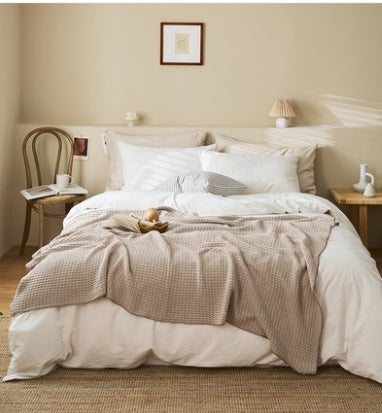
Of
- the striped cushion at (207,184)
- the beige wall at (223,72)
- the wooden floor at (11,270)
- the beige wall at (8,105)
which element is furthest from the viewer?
the beige wall at (223,72)

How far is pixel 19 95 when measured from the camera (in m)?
5.05

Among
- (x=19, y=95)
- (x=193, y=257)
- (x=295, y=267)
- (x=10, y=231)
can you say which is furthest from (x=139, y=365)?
(x=19, y=95)

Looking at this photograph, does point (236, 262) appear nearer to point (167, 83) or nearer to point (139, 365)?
point (139, 365)

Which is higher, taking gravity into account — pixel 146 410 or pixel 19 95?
pixel 19 95

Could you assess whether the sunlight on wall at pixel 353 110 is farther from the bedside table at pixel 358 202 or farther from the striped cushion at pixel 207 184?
the striped cushion at pixel 207 184

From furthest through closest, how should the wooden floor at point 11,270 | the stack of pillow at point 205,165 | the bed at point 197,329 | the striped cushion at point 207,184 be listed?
the stack of pillow at point 205,165 → the striped cushion at point 207,184 → the wooden floor at point 11,270 → the bed at point 197,329

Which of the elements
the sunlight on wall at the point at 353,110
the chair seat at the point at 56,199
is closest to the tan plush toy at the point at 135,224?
the chair seat at the point at 56,199

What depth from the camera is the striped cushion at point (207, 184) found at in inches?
159

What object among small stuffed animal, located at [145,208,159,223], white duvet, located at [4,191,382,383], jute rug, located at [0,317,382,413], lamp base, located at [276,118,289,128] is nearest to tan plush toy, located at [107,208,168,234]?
small stuffed animal, located at [145,208,159,223]

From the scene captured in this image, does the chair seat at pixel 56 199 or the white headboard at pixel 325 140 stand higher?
the white headboard at pixel 325 140

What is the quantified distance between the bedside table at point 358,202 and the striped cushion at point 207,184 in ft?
2.58

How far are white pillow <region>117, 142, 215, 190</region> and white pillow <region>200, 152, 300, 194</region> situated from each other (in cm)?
16

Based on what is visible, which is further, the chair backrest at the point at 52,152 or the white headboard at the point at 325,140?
the chair backrest at the point at 52,152

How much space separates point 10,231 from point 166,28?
2.10 metres
